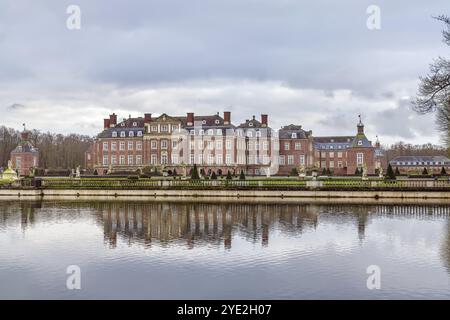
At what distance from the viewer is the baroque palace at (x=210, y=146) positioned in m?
67.3

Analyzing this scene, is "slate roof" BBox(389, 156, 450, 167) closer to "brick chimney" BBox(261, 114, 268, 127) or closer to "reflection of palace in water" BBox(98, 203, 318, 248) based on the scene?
"brick chimney" BBox(261, 114, 268, 127)

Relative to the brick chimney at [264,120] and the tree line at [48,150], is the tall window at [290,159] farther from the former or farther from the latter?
the tree line at [48,150]

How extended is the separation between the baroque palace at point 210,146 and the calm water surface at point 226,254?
41.3 metres

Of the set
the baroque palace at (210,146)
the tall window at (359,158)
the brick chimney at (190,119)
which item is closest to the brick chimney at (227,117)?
the baroque palace at (210,146)

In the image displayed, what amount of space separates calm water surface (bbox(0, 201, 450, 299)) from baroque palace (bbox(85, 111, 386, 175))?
1626 inches

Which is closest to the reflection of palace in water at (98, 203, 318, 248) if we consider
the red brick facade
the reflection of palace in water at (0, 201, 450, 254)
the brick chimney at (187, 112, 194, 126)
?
the reflection of palace in water at (0, 201, 450, 254)

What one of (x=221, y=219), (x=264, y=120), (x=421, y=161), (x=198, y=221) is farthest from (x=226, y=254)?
(x=421, y=161)

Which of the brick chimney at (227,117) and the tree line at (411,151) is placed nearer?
the brick chimney at (227,117)

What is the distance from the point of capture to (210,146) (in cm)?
6762

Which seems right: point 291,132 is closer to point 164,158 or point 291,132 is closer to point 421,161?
point 164,158
